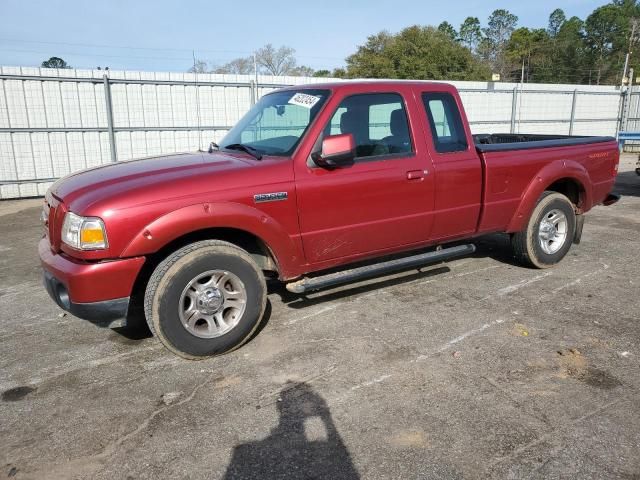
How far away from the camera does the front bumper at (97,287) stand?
10.6 ft

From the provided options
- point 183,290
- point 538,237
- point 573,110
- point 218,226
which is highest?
point 573,110

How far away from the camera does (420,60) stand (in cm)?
4338

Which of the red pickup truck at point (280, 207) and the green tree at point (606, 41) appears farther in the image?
the green tree at point (606, 41)

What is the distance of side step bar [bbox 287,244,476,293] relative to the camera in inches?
157

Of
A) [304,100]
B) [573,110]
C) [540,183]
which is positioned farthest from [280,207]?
[573,110]

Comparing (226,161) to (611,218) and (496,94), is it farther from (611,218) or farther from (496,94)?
(496,94)

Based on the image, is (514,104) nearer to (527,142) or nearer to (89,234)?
(527,142)

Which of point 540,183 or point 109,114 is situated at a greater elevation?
point 109,114

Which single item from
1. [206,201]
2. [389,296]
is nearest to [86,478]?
[206,201]

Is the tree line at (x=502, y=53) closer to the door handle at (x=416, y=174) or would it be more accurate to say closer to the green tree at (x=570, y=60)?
the green tree at (x=570, y=60)

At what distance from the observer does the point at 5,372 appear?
11.7 feet

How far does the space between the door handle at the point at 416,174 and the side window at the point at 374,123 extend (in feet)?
0.67

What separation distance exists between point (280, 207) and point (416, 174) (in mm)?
1348

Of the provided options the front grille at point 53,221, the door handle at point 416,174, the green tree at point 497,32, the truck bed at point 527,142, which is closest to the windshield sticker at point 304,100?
the door handle at point 416,174
